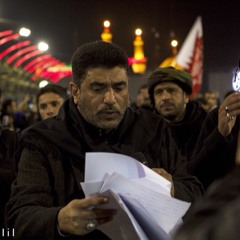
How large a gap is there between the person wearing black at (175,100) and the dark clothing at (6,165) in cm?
132

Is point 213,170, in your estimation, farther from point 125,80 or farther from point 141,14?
point 141,14

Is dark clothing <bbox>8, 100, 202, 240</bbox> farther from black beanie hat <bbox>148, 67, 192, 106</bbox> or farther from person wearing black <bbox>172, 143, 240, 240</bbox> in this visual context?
black beanie hat <bbox>148, 67, 192, 106</bbox>

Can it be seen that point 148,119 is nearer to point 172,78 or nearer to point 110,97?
point 110,97

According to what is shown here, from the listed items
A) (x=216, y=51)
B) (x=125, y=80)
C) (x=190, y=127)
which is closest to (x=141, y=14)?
(x=216, y=51)

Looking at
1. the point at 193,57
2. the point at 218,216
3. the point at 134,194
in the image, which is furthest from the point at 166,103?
the point at 193,57

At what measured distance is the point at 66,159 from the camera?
240 cm

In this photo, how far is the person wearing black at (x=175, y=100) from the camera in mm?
4867

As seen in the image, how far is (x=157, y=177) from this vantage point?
204cm

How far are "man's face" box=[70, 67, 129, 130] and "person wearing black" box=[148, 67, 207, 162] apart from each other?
7.66 feet

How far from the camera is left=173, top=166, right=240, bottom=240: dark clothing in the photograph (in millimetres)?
506

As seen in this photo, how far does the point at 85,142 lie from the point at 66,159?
11 centimetres

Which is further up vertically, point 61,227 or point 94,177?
point 94,177

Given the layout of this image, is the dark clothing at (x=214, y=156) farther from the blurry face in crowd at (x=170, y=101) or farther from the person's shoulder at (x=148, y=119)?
the blurry face in crowd at (x=170, y=101)

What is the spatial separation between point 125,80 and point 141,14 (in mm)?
23223
